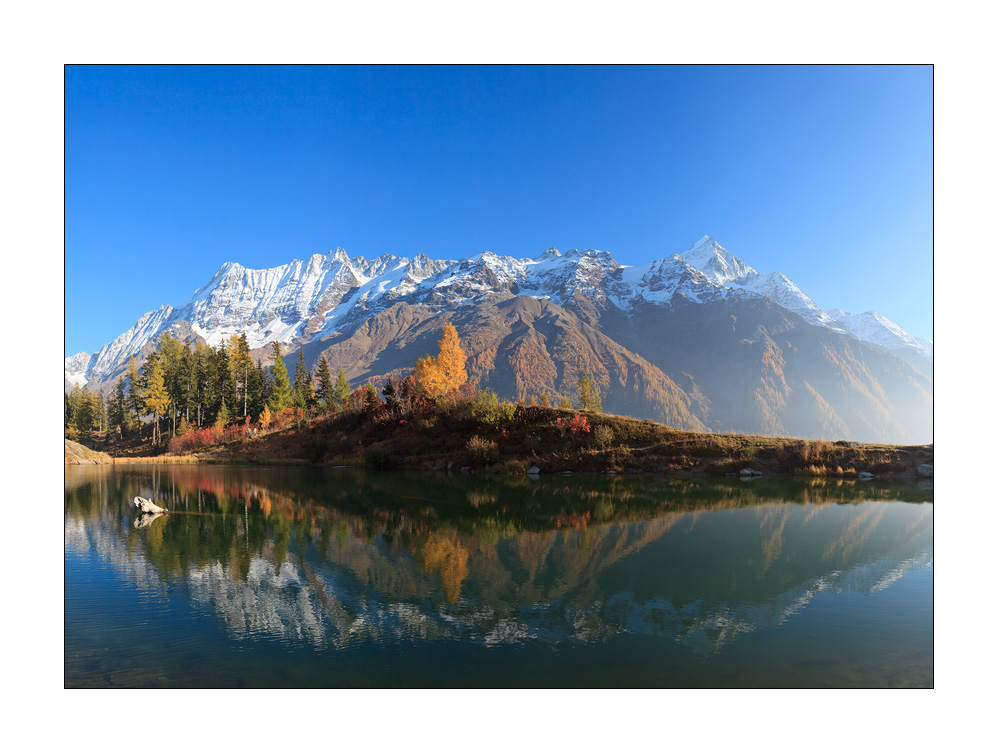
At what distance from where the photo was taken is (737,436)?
82.4 ft

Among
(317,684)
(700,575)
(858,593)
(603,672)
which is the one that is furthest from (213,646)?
(858,593)

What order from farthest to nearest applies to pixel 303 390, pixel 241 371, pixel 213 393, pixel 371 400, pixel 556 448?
pixel 303 390
pixel 241 371
pixel 213 393
pixel 371 400
pixel 556 448

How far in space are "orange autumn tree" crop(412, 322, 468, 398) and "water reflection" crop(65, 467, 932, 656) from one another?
2456cm

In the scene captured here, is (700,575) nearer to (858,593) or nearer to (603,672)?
(858,593)

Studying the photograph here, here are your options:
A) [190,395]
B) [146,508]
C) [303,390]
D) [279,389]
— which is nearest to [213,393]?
[190,395]

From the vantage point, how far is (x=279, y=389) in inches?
2203

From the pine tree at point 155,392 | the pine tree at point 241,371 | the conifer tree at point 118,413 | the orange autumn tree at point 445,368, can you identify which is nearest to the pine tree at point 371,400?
the orange autumn tree at point 445,368

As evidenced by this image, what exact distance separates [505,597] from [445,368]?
3720 cm

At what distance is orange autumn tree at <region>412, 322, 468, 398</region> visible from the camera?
138ft

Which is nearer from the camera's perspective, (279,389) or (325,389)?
(279,389)

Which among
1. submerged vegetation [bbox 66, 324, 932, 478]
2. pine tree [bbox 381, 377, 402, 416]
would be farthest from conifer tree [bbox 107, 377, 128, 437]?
pine tree [bbox 381, 377, 402, 416]

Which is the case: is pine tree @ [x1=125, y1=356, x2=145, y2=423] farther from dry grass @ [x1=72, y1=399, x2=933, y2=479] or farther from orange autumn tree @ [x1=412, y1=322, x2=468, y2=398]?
orange autumn tree @ [x1=412, y1=322, x2=468, y2=398]

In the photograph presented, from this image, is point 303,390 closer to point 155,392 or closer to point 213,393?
point 213,393

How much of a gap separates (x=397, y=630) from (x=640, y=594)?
3.52m
